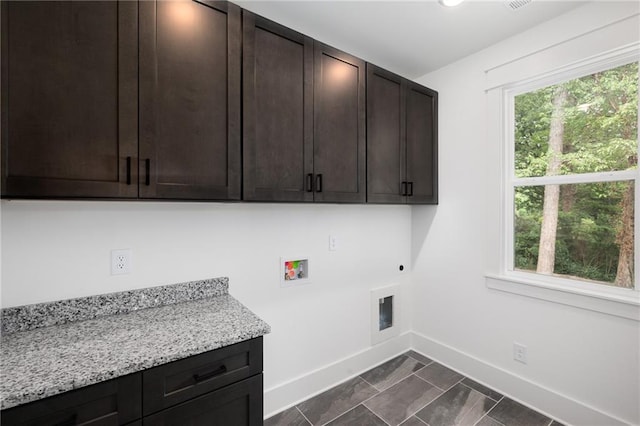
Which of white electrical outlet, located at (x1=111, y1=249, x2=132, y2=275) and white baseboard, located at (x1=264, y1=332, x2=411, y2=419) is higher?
white electrical outlet, located at (x1=111, y1=249, x2=132, y2=275)

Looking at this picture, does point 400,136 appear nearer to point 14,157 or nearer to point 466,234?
point 466,234

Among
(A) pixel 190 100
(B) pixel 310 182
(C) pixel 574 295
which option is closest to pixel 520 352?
(C) pixel 574 295

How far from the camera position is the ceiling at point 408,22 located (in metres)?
1.76

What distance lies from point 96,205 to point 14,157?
17.7 inches

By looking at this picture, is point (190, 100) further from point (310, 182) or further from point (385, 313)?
point (385, 313)

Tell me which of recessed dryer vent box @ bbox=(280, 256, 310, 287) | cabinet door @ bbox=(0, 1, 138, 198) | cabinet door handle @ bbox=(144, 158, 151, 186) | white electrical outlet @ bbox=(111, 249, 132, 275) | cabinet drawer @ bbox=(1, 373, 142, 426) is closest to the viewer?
cabinet drawer @ bbox=(1, 373, 142, 426)

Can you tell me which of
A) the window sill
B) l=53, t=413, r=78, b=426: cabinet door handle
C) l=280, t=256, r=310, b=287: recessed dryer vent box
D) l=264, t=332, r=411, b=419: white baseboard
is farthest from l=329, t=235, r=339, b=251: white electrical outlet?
l=53, t=413, r=78, b=426: cabinet door handle

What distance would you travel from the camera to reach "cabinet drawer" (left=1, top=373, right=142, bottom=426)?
853 millimetres

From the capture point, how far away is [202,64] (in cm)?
137

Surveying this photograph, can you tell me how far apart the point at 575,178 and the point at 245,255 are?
2.18 m

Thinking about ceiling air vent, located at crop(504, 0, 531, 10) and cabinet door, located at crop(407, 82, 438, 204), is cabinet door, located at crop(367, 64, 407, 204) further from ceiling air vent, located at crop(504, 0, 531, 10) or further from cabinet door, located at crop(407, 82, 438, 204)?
ceiling air vent, located at crop(504, 0, 531, 10)

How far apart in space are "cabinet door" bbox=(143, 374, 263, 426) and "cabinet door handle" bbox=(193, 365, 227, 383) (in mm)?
64

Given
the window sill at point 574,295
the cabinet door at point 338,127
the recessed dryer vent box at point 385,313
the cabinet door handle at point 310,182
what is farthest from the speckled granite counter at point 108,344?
the window sill at point 574,295

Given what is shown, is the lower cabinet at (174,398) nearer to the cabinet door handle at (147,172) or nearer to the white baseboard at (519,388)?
the cabinet door handle at (147,172)
